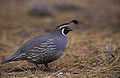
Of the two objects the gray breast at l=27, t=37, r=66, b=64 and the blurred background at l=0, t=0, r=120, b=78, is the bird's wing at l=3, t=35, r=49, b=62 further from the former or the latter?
the blurred background at l=0, t=0, r=120, b=78

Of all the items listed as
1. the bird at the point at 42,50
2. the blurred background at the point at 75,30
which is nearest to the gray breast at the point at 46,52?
the bird at the point at 42,50

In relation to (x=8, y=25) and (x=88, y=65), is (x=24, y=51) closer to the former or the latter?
(x=88, y=65)

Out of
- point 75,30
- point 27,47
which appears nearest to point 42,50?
point 27,47

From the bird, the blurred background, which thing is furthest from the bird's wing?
the blurred background

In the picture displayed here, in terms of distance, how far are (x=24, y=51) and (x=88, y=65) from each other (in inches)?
35.5

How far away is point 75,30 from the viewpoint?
10.3 metres

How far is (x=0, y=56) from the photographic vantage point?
7.18 m

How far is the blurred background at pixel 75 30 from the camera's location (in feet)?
19.2

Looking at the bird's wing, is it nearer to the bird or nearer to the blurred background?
the bird

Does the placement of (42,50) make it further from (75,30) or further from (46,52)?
(75,30)

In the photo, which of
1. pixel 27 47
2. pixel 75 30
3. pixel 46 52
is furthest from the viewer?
pixel 75 30

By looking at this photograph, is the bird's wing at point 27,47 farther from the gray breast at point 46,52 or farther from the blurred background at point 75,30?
the blurred background at point 75,30

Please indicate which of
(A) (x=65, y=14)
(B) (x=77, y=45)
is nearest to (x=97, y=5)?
(A) (x=65, y=14)

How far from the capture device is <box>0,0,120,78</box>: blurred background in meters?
5.85
